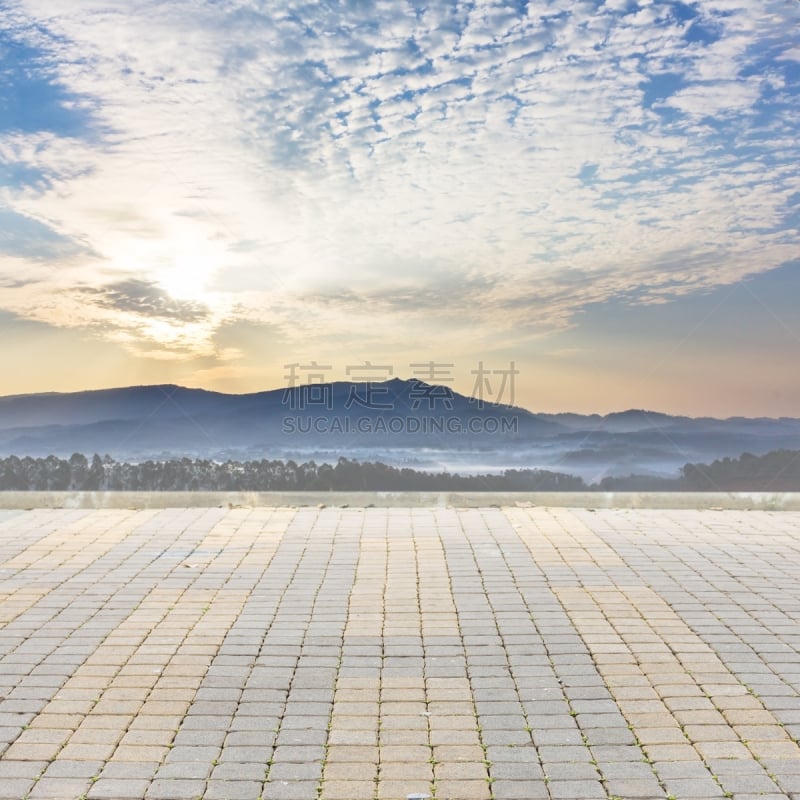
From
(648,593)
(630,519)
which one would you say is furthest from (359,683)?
(630,519)

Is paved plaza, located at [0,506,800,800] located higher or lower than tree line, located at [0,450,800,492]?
lower

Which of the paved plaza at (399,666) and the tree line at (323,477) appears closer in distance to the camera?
the paved plaza at (399,666)

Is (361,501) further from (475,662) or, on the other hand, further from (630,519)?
(475,662)

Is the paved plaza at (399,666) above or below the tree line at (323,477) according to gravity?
below

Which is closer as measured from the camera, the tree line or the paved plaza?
the paved plaza
